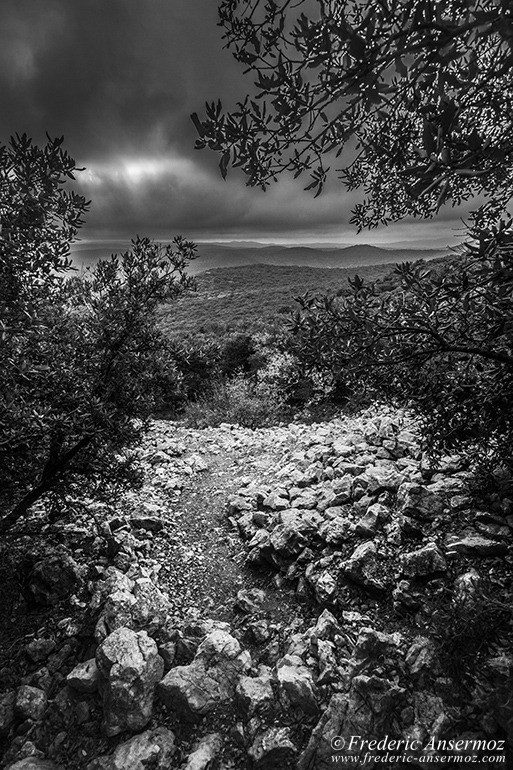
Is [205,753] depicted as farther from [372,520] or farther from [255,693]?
[372,520]

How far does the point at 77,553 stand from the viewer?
6074mm

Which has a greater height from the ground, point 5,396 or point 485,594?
point 5,396

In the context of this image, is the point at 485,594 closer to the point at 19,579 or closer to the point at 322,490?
the point at 322,490

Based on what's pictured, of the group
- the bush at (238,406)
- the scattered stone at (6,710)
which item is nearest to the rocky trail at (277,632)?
the scattered stone at (6,710)

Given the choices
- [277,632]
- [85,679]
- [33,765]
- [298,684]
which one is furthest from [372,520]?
[33,765]

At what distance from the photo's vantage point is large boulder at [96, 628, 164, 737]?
368 cm

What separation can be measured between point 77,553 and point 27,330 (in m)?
4.41

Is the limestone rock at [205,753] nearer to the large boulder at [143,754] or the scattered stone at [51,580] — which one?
the large boulder at [143,754]

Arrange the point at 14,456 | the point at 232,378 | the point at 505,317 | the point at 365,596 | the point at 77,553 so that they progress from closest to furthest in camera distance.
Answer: the point at 505,317 < the point at 14,456 < the point at 365,596 < the point at 77,553 < the point at 232,378

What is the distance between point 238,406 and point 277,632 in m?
10.6

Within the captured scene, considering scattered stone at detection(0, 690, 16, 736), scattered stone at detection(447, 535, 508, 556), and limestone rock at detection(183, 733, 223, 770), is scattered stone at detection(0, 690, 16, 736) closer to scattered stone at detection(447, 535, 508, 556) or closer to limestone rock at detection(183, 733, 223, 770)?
limestone rock at detection(183, 733, 223, 770)

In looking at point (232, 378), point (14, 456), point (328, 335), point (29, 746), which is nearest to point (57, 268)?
point (14, 456)

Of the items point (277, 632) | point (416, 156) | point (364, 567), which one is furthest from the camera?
point (364, 567)

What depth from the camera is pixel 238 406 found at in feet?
49.1
